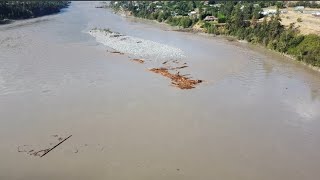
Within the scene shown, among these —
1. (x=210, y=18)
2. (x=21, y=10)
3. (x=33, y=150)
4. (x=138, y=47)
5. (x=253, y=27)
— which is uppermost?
(x=253, y=27)

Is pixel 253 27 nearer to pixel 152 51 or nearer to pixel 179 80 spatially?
pixel 152 51

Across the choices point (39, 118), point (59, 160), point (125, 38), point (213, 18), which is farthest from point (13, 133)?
point (213, 18)

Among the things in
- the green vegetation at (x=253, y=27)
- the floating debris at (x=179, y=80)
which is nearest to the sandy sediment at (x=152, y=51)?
the floating debris at (x=179, y=80)

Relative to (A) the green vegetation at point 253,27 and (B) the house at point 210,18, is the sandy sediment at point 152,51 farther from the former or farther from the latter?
(B) the house at point 210,18

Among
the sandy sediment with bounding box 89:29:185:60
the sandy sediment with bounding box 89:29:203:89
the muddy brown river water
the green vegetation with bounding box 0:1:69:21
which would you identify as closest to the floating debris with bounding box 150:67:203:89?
the sandy sediment with bounding box 89:29:203:89

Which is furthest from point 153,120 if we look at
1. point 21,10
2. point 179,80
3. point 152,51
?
point 21,10

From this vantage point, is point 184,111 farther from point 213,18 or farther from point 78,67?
point 213,18
